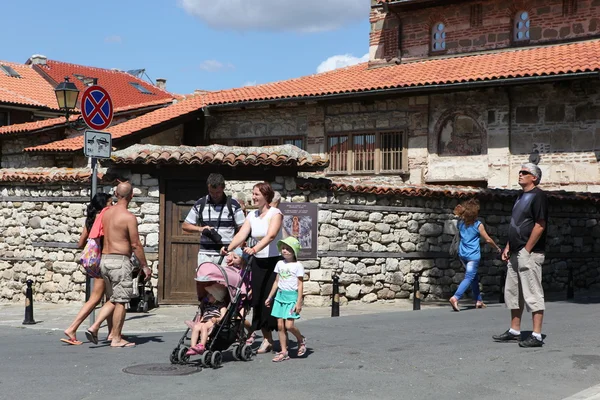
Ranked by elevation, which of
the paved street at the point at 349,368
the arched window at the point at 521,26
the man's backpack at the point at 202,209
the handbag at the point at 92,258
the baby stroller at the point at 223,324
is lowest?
the paved street at the point at 349,368

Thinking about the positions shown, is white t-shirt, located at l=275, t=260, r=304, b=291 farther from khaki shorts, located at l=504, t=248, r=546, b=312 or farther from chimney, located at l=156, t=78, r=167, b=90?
chimney, located at l=156, t=78, r=167, b=90

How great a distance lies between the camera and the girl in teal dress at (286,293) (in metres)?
8.32

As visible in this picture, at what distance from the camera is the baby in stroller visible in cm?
797

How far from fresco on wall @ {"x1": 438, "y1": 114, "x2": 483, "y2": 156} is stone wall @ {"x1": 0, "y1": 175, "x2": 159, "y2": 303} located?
9.47 m

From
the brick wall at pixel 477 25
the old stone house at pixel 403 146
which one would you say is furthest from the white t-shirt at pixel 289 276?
the brick wall at pixel 477 25

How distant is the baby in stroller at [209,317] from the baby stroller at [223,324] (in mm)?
49

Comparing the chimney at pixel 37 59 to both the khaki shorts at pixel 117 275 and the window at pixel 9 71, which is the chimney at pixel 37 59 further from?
the khaki shorts at pixel 117 275

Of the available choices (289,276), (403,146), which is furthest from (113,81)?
(289,276)

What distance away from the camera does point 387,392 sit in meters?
6.83

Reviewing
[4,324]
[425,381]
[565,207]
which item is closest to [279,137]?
[565,207]

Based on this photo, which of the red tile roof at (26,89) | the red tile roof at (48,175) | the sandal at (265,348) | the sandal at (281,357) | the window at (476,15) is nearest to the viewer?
the sandal at (281,357)

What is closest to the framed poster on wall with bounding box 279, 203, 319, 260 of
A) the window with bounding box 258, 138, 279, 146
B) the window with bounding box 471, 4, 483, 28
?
the window with bounding box 258, 138, 279, 146

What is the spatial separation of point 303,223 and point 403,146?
26.6 feet

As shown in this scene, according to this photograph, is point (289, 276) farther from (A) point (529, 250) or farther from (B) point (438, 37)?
(B) point (438, 37)
